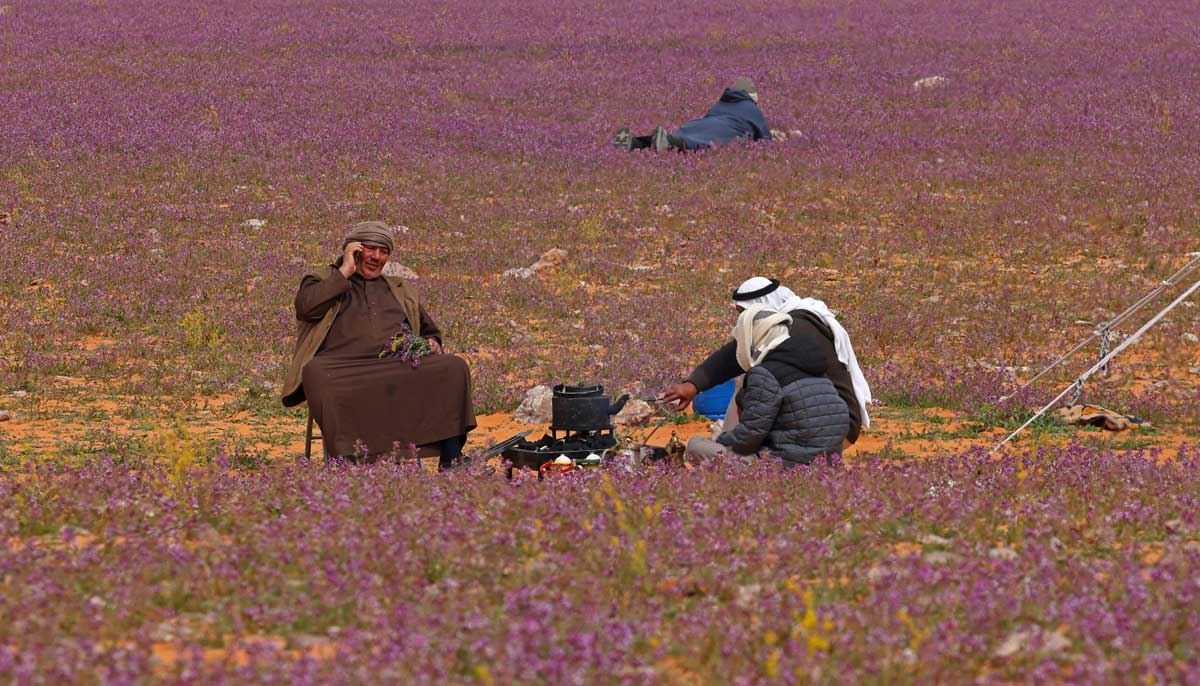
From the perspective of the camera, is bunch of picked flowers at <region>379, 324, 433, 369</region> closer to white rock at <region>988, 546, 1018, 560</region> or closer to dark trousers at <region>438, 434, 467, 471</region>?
dark trousers at <region>438, 434, 467, 471</region>

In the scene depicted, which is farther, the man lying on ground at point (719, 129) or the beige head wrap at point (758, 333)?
the man lying on ground at point (719, 129)

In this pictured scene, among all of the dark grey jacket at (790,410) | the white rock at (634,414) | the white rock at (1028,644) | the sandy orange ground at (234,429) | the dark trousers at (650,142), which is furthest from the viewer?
the dark trousers at (650,142)

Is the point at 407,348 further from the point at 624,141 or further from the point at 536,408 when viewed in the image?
the point at 624,141

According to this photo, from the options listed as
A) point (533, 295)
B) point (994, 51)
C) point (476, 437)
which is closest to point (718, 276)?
point (533, 295)

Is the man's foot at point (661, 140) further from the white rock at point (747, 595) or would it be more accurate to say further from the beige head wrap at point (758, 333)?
the white rock at point (747, 595)

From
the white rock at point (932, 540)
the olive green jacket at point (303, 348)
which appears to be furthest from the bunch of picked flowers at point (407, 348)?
the white rock at point (932, 540)

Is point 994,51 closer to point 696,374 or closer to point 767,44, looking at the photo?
point 767,44

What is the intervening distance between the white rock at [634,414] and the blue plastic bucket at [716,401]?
1.63 feet

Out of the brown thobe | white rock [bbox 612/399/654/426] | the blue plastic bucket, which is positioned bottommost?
white rock [bbox 612/399/654/426]

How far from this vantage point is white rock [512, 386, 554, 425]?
10633 millimetres

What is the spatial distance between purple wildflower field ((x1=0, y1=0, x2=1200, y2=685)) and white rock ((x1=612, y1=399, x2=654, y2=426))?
2.17 feet

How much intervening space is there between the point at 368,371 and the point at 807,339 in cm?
255

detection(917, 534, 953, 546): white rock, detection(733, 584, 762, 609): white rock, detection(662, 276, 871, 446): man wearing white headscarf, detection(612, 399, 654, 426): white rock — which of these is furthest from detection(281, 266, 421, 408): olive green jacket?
detection(733, 584, 762, 609): white rock

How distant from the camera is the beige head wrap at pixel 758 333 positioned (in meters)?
7.57
